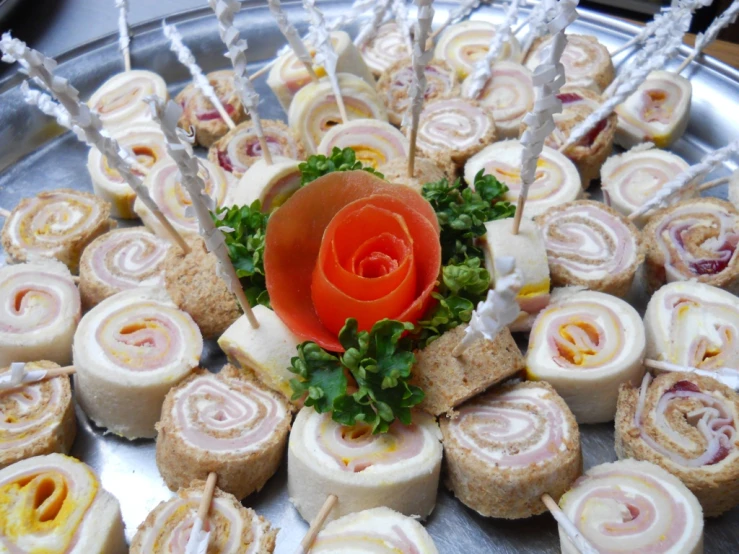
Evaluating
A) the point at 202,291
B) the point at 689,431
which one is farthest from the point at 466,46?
the point at 689,431

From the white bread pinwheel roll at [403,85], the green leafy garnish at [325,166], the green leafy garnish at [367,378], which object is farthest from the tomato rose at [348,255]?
the white bread pinwheel roll at [403,85]

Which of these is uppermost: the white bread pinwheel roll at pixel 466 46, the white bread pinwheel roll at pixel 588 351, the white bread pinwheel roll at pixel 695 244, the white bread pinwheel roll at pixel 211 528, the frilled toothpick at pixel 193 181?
the frilled toothpick at pixel 193 181

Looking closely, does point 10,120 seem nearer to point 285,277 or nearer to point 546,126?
point 285,277

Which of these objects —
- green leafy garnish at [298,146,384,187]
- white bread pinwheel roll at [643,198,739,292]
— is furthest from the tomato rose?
white bread pinwheel roll at [643,198,739,292]

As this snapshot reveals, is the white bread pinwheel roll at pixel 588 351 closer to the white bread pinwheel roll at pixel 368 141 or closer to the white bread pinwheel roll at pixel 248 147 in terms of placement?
the white bread pinwheel roll at pixel 368 141

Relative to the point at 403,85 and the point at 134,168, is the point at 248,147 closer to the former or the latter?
the point at 134,168

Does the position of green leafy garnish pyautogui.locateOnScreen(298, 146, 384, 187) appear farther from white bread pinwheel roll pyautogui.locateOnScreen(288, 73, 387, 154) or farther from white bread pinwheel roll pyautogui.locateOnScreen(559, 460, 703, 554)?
white bread pinwheel roll pyautogui.locateOnScreen(559, 460, 703, 554)

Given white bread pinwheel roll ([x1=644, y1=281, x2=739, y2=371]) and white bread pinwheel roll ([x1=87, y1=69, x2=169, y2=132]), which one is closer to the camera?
white bread pinwheel roll ([x1=644, y1=281, x2=739, y2=371])
